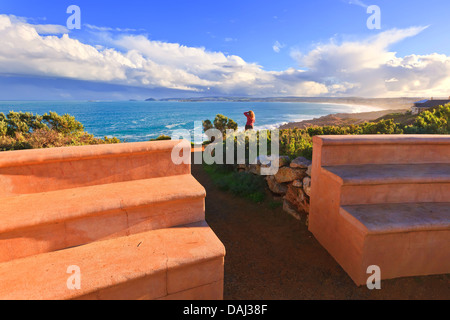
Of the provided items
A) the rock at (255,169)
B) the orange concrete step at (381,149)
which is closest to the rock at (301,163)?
the orange concrete step at (381,149)

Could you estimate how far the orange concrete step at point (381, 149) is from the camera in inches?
→ 166

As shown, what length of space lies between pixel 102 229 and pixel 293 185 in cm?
403

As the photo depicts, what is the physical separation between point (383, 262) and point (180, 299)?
8.75ft

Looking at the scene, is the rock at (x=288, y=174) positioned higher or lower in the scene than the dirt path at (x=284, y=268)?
higher

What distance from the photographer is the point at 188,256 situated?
2.54 m

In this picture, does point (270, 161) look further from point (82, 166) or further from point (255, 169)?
point (82, 166)

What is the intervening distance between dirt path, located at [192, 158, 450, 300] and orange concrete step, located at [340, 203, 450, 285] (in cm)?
17

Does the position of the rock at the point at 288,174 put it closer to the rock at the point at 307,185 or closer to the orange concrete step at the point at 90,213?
the rock at the point at 307,185

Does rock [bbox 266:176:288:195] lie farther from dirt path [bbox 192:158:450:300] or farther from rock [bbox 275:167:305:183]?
dirt path [bbox 192:158:450:300]

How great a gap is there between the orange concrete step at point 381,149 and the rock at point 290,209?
4.89 ft

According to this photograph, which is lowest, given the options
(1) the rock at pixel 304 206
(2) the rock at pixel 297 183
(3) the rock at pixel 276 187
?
(1) the rock at pixel 304 206

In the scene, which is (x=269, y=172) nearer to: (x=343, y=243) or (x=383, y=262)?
(x=343, y=243)

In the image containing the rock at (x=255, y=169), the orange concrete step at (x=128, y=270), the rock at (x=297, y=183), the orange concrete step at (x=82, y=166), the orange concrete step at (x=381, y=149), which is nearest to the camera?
the orange concrete step at (x=128, y=270)

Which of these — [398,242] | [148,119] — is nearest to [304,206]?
[398,242]
